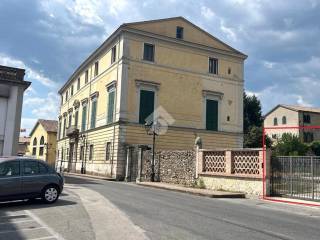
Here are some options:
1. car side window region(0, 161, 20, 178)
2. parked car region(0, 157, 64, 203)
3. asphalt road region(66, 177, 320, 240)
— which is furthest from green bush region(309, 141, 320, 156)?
car side window region(0, 161, 20, 178)

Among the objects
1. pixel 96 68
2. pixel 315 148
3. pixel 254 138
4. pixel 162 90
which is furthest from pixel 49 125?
pixel 315 148

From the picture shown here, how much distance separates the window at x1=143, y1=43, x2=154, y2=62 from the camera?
36.6 metres

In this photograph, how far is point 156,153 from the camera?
29125mm

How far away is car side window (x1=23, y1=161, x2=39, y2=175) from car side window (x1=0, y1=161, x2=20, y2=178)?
22 centimetres

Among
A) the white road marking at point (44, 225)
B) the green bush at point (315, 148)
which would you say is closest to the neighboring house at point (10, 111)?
the white road marking at point (44, 225)

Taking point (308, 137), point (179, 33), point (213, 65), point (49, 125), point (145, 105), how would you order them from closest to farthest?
point (145, 105) < point (179, 33) < point (213, 65) < point (49, 125) < point (308, 137)

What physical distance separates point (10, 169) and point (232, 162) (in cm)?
1150

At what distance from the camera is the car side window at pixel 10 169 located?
11895 mm

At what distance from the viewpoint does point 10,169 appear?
1211 cm

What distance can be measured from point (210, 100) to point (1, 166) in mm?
29599

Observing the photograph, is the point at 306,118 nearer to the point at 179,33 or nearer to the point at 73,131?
the point at 179,33

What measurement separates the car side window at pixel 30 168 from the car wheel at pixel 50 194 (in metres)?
0.65

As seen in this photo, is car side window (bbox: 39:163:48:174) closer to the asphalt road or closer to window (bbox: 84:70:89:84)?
the asphalt road

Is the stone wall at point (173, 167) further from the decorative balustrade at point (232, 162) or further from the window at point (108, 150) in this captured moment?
the window at point (108, 150)
